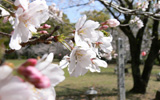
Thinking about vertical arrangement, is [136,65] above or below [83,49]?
below

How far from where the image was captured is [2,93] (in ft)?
0.67

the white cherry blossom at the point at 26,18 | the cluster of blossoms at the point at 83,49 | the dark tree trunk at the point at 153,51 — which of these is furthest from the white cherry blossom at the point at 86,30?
the dark tree trunk at the point at 153,51

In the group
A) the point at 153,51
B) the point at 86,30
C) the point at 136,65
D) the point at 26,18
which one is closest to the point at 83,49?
the point at 86,30

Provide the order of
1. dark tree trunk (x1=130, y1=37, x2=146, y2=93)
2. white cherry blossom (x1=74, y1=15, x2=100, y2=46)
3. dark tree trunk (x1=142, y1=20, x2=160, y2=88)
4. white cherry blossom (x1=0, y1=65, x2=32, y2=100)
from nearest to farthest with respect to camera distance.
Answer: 1. white cherry blossom (x1=0, y1=65, x2=32, y2=100)
2. white cherry blossom (x1=74, y1=15, x2=100, y2=46)
3. dark tree trunk (x1=142, y1=20, x2=160, y2=88)
4. dark tree trunk (x1=130, y1=37, x2=146, y2=93)

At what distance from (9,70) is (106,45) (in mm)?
506

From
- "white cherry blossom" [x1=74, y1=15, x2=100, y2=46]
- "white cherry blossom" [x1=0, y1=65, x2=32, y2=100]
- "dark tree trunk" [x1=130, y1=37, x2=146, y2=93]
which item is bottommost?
"dark tree trunk" [x1=130, y1=37, x2=146, y2=93]

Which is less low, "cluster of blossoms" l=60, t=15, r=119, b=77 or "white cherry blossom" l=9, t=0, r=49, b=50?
"white cherry blossom" l=9, t=0, r=49, b=50

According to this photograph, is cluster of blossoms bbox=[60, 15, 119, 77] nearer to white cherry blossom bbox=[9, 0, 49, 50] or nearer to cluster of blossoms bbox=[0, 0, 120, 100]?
cluster of blossoms bbox=[0, 0, 120, 100]

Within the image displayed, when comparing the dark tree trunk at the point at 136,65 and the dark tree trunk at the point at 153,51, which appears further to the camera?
the dark tree trunk at the point at 136,65

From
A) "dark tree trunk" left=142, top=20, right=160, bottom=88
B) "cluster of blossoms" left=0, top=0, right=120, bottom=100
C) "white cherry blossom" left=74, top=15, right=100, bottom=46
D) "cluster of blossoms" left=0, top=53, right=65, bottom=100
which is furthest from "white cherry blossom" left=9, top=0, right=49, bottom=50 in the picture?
"dark tree trunk" left=142, top=20, right=160, bottom=88

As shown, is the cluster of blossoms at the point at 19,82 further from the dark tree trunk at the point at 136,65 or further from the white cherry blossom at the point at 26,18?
the dark tree trunk at the point at 136,65

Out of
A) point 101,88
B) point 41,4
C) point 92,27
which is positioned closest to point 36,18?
point 41,4

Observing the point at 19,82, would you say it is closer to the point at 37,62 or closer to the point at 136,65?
the point at 37,62

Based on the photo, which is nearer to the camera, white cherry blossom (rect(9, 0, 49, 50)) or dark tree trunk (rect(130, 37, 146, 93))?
white cherry blossom (rect(9, 0, 49, 50))
